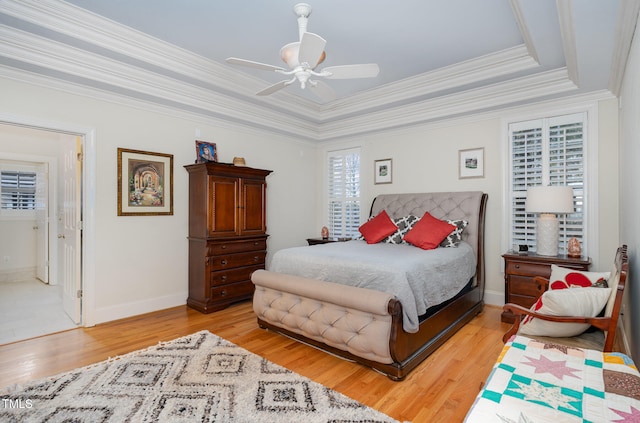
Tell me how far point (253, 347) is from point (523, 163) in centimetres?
366

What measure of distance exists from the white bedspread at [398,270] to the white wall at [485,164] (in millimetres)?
881

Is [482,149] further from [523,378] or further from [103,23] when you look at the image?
[103,23]

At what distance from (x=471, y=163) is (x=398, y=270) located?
2.56 meters

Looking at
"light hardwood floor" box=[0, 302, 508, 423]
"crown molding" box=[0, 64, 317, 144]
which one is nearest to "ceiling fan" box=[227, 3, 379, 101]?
"crown molding" box=[0, 64, 317, 144]

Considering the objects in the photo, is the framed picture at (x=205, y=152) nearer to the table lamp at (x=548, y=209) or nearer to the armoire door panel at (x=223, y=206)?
the armoire door panel at (x=223, y=206)

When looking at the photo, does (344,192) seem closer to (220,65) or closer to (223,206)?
(223,206)

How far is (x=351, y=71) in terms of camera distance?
2592 millimetres

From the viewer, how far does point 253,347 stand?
9.53 feet

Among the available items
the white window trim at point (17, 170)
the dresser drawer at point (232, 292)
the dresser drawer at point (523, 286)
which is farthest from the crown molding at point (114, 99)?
the dresser drawer at point (523, 286)

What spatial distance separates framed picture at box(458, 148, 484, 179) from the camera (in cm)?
424

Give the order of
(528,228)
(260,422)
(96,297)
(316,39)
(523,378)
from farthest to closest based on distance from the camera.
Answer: (528,228), (96,297), (316,39), (260,422), (523,378)

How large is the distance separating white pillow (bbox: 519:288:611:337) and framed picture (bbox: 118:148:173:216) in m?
3.90

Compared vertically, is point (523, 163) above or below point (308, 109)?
below

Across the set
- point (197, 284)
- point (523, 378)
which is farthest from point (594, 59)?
point (197, 284)
